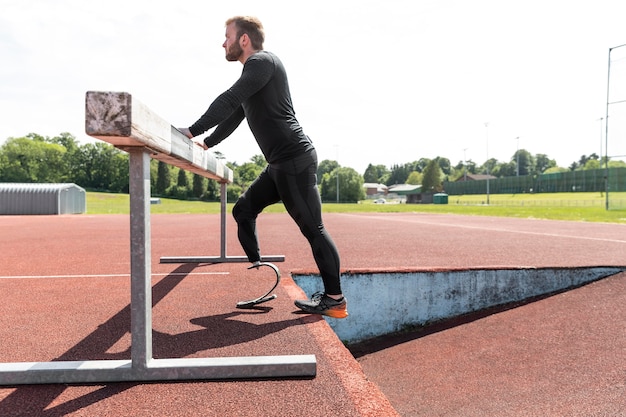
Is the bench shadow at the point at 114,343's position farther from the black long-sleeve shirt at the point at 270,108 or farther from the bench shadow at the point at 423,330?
the bench shadow at the point at 423,330

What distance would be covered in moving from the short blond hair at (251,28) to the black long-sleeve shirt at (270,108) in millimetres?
215

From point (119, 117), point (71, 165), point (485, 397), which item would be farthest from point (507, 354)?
point (71, 165)

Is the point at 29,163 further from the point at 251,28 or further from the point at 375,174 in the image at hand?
the point at 375,174

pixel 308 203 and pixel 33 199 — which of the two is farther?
pixel 33 199

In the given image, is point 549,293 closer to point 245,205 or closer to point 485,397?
point 485,397

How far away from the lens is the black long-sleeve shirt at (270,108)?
2551mm

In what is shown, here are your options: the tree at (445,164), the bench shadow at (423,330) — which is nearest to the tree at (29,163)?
the bench shadow at (423,330)

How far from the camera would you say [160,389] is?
6.22 ft

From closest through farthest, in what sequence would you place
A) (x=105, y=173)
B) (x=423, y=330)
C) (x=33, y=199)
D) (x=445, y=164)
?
(x=423, y=330) → (x=33, y=199) → (x=105, y=173) → (x=445, y=164)

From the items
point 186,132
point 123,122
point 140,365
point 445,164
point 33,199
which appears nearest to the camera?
point 123,122

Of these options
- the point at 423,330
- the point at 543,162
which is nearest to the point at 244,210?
the point at 423,330

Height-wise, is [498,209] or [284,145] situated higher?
[284,145]

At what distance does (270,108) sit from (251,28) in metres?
0.59

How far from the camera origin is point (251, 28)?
2.84 meters
